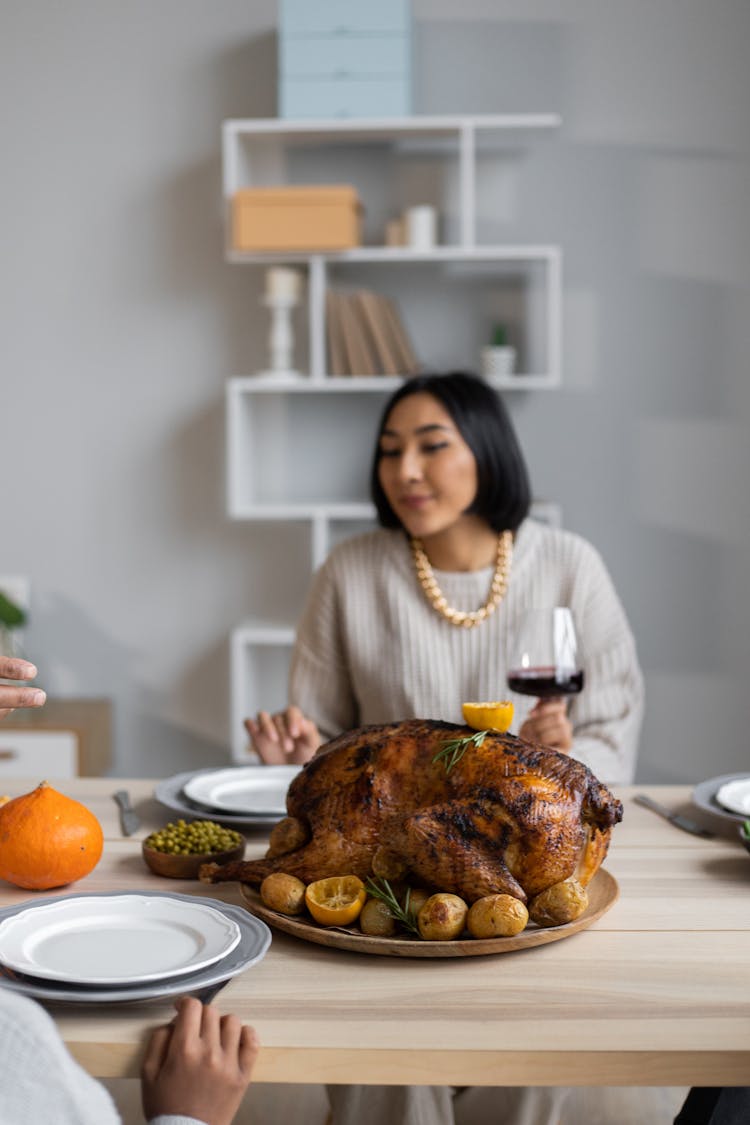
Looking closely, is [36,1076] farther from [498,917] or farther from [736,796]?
[736,796]

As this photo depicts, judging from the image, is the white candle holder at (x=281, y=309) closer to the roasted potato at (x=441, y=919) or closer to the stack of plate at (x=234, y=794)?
the stack of plate at (x=234, y=794)

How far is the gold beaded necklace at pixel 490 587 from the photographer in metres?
1.96

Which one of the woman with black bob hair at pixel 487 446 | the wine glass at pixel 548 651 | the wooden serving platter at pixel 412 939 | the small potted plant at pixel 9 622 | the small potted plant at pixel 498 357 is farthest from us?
the small potted plant at pixel 9 622

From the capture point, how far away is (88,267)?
3.17 m

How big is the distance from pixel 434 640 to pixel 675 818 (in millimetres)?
621

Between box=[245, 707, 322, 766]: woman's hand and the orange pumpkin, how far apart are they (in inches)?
18.7

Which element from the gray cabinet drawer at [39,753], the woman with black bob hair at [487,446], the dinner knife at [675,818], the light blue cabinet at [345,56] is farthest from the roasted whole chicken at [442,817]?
the light blue cabinet at [345,56]

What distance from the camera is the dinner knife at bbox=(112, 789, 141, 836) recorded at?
54.8 inches

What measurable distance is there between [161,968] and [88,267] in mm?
2571

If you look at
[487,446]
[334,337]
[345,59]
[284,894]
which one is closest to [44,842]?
[284,894]

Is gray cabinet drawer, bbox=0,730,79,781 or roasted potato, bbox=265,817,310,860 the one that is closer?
roasted potato, bbox=265,817,310,860

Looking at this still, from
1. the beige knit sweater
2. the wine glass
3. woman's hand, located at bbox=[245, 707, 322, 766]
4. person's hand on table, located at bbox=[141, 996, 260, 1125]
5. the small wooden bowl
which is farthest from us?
the beige knit sweater

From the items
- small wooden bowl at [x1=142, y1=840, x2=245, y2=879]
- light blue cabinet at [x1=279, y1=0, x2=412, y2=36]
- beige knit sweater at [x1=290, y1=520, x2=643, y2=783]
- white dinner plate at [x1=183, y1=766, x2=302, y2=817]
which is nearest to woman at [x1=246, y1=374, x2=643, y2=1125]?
beige knit sweater at [x1=290, y1=520, x2=643, y2=783]

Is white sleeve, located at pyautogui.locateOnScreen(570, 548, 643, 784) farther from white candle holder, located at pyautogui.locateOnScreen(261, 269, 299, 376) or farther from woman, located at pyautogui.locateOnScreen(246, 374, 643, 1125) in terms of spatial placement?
white candle holder, located at pyautogui.locateOnScreen(261, 269, 299, 376)
